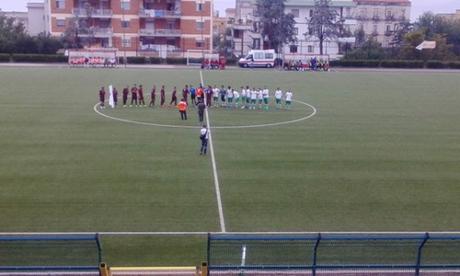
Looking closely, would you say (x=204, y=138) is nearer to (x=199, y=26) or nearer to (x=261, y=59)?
(x=261, y=59)

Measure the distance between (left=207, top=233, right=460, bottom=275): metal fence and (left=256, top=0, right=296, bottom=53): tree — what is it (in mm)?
75560

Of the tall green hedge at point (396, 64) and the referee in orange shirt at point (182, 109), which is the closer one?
the referee in orange shirt at point (182, 109)

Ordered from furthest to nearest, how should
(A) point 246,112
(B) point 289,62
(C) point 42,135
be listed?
(B) point 289,62
(A) point 246,112
(C) point 42,135

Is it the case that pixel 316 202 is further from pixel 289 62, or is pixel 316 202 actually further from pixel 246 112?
pixel 289 62

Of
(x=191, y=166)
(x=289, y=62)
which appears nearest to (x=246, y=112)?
(x=191, y=166)

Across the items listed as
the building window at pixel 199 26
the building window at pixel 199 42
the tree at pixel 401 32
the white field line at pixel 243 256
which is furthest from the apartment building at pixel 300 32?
the white field line at pixel 243 256

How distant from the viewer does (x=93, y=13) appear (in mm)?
78625

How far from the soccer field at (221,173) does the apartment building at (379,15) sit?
74.8m

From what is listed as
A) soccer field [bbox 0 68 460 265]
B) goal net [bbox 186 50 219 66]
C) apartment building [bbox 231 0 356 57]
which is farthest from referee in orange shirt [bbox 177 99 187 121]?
apartment building [bbox 231 0 356 57]

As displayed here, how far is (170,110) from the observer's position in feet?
104

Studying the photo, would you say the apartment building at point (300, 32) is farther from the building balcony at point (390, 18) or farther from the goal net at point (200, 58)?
Result: the goal net at point (200, 58)

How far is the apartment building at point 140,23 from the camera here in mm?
79062

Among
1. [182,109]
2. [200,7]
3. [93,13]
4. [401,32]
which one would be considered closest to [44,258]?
[182,109]

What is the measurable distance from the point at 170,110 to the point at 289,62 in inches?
1534
